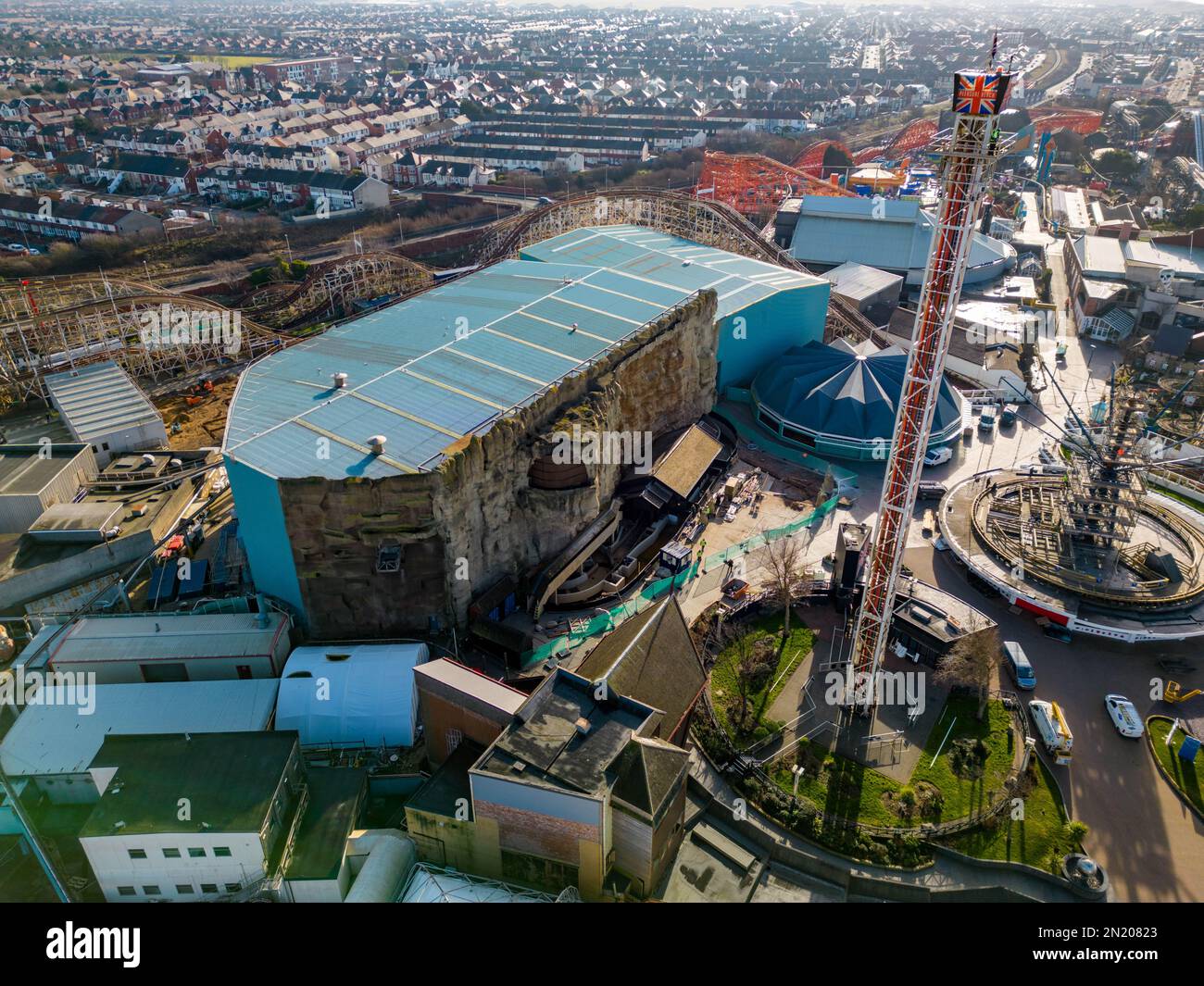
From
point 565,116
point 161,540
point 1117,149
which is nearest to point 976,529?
point 161,540

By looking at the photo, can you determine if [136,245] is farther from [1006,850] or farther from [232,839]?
[1006,850]

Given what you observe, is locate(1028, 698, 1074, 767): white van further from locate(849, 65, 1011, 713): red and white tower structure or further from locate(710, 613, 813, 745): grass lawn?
locate(710, 613, 813, 745): grass lawn

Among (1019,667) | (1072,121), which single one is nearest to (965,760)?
(1019,667)

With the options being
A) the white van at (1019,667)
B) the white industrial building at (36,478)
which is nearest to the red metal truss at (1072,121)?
the white van at (1019,667)

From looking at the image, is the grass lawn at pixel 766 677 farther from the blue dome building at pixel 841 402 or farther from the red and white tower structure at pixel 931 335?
the blue dome building at pixel 841 402

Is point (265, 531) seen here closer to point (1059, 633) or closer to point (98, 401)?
point (98, 401)

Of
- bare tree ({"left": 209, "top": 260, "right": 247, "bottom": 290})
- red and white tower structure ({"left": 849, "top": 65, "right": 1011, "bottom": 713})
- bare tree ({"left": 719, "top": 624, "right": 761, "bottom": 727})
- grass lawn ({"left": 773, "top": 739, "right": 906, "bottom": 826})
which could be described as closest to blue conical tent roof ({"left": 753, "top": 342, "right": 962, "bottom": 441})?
bare tree ({"left": 719, "top": 624, "right": 761, "bottom": 727})
